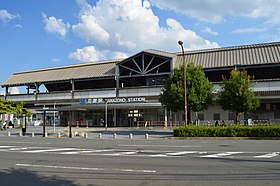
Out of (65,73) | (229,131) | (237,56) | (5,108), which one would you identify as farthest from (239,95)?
(65,73)

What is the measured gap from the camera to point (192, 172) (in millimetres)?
9117

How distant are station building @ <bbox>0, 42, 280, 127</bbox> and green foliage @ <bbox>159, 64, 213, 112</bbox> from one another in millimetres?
7848

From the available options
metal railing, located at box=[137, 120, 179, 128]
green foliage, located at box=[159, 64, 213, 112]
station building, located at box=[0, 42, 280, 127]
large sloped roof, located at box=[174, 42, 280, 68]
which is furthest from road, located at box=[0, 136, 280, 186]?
large sloped roof, located at box=[174, 42, 280, 68]

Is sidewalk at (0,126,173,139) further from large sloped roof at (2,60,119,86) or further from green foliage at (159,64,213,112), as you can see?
large sloped roof at (2,60,119,86)

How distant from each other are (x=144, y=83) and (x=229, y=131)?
2664 cm

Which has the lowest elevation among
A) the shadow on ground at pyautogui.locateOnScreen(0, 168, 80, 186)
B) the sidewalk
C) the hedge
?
the sidewalk

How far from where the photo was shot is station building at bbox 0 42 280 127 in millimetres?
38406

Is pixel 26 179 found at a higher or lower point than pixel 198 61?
lower

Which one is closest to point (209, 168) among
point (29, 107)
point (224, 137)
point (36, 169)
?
point (36, 169)

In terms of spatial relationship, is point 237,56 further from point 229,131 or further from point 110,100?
point 229,131

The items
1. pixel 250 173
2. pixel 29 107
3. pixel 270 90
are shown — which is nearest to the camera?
pixel 250 173

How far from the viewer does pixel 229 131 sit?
78.8 feet

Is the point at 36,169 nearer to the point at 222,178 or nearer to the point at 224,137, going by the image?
the point at 222,178

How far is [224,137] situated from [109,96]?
79.2 feet
